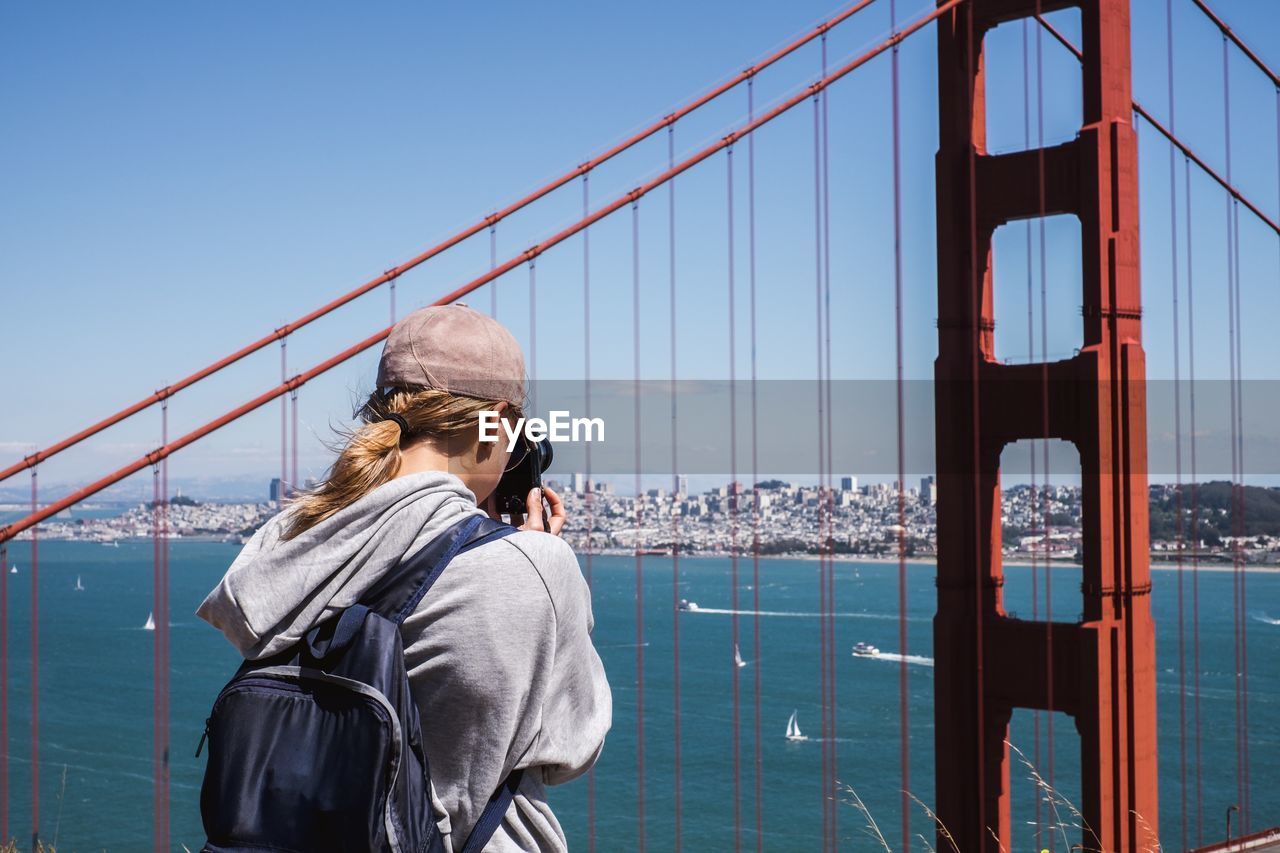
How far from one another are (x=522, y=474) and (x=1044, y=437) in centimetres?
477

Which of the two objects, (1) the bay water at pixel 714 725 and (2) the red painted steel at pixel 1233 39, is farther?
(1) the bay water at pixel 714 725

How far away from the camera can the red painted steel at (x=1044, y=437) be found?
5355mm

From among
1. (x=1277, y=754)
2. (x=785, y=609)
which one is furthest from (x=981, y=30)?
(x=785, y=609)

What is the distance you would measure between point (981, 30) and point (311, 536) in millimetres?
5588

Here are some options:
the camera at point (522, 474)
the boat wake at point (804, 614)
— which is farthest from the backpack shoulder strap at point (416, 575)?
the boat wake at point (804, 614)

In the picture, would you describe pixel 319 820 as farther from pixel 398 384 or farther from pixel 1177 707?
pixel 1177 707

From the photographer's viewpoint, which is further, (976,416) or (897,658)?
(897,658)

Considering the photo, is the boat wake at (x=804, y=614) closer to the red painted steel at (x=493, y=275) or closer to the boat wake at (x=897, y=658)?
the boat wake at (x=897, y=658)

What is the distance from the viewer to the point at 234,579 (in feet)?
3.00

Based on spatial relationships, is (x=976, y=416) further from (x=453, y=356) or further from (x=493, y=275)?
(x=453, y=356)

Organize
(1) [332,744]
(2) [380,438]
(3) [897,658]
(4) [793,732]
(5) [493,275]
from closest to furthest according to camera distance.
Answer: (1) [332,744] → (2) [380,438] → (5) [493,275] → (4) [793,732] → (3) [897,658]

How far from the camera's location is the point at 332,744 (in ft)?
2.84

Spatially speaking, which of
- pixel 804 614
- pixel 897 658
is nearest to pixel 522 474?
pixel 897 658

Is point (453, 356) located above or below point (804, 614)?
above
